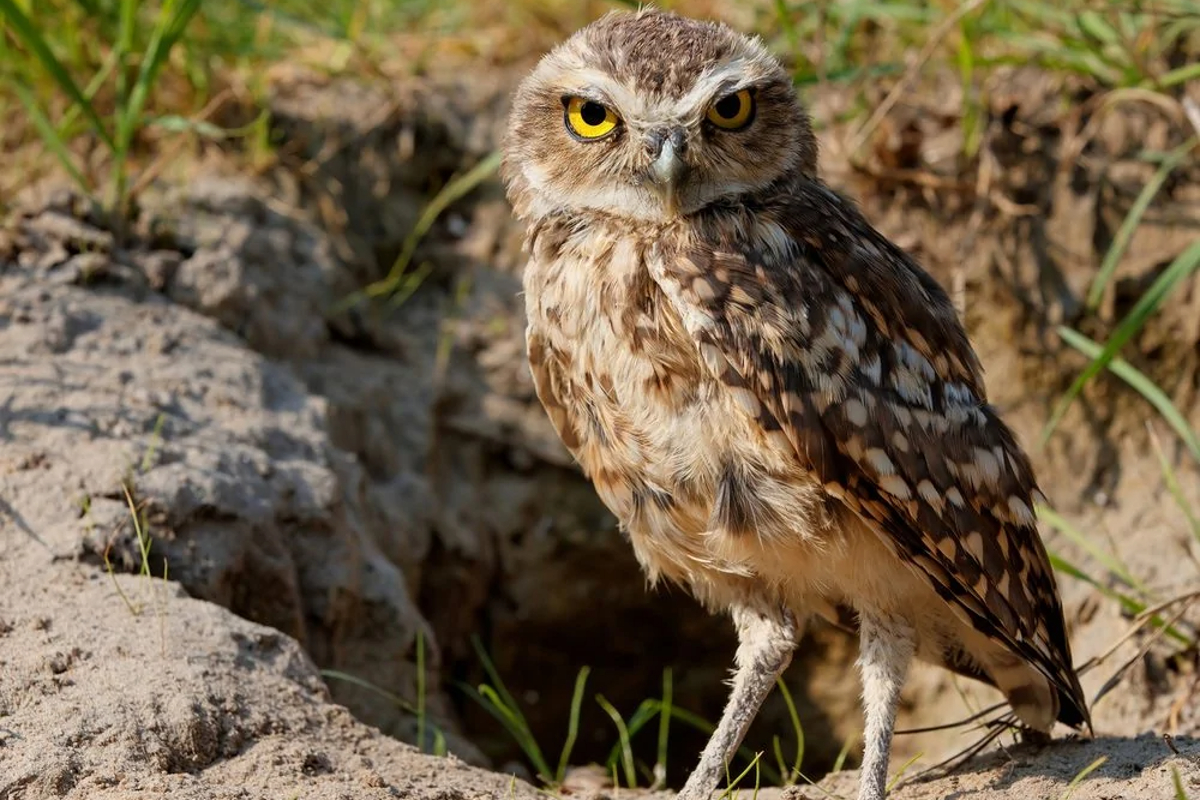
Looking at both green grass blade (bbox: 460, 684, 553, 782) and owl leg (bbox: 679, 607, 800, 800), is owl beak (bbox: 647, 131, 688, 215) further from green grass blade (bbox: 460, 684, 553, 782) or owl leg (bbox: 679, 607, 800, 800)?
green grass blade (bbox: 460, 684, 553, 782)

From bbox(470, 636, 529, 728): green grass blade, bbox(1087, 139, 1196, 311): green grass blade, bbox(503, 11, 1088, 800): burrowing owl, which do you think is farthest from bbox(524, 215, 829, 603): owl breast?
bbox(1087, 139, 1196, 311): green grass blade

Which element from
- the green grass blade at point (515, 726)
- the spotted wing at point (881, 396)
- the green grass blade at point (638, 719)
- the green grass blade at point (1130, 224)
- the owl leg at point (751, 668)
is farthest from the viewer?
the green grass blade at point (1130, 224)

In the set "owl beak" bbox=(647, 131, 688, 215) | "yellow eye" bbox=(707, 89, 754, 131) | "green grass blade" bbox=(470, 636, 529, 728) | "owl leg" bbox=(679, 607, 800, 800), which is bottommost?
"green grass blade" bbox=(470, 636, 529, 728)

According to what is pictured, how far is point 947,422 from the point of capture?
337cm

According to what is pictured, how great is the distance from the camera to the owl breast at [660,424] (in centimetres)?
311

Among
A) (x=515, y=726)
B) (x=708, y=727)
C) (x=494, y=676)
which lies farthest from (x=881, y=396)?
(x=708, y=727)

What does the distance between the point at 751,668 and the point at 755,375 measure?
0.96 meters

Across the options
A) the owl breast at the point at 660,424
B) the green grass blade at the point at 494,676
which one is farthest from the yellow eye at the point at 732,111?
the green grass blade at the point at 494,676

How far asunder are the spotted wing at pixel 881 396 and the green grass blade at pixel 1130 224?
4.68ft

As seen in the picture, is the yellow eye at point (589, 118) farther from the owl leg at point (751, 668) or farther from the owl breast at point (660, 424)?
the owl leg at point (751, 668)

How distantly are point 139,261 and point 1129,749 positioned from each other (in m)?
3.42

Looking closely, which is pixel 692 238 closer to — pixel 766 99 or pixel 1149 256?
pixel 766 99

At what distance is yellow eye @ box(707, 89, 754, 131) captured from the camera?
325cm

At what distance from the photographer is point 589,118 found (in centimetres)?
332
